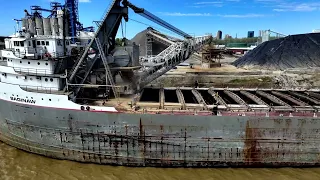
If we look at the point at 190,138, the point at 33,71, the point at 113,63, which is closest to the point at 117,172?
the point at 190,138

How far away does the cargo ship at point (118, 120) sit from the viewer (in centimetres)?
1471

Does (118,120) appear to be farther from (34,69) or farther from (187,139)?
(34,69)

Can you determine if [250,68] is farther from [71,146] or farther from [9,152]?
[9,152]

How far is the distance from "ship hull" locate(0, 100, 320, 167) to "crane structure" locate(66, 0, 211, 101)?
272cm

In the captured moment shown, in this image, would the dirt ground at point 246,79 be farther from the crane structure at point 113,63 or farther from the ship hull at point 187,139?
the ship hull at point 187,139

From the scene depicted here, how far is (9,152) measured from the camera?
16.7m

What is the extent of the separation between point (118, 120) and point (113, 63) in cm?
511

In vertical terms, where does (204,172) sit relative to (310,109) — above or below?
below

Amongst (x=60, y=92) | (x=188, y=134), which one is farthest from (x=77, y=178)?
(x=188, y=134)

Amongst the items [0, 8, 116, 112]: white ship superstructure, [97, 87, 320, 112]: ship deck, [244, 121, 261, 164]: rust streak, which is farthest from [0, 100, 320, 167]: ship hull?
[0, 8, 116, 112]: white ship superstructure

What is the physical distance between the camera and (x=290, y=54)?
115 feet

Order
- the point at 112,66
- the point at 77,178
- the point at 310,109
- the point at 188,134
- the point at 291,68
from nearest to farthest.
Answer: the point at 77,178, the point at 188,134, the point at 310,109, the point at 112,66, the point at 291,68

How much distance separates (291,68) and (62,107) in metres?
31.0

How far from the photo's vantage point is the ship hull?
14641 mm
